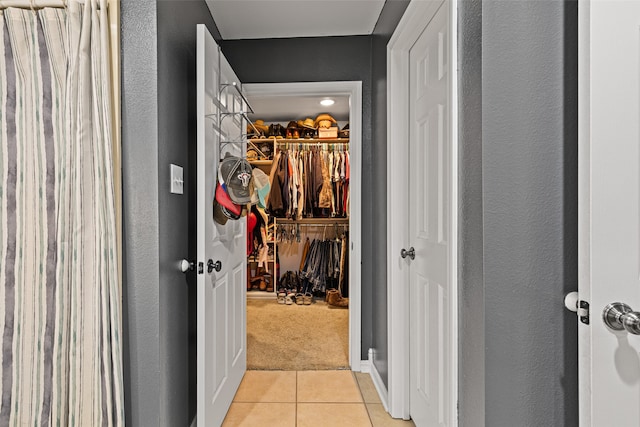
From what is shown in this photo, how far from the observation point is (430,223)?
5.87ft

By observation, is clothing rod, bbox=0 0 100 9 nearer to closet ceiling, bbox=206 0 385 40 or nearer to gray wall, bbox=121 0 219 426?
gray wall, bbox=121 0 219 426

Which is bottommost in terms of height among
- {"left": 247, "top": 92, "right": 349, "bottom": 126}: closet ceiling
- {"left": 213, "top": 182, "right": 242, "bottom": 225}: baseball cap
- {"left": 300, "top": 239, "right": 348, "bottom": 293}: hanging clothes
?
{"left": 300, "top": 239, "right": 348, "bottom": 293}: hanging clothes

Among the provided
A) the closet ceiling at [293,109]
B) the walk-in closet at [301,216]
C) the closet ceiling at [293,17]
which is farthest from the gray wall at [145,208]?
the closet ceiling at [293,109]

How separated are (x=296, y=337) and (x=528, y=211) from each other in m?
2.81

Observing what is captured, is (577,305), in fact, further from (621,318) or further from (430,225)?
(430,225)

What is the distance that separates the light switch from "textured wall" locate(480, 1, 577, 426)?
125 cm

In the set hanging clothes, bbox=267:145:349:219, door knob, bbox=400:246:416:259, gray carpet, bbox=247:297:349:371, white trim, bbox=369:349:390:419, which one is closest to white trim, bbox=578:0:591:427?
door knob, bbox=400:246:416:259

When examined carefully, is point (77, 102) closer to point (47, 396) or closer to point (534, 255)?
point (47, 396)

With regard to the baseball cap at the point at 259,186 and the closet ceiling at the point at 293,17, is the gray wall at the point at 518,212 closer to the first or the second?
the baseball cap at the point at 259,186

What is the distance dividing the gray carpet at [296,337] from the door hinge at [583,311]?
84.1 inches

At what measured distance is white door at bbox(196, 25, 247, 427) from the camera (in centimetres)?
177

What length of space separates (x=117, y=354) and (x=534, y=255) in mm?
1468

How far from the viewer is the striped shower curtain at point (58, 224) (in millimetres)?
1452

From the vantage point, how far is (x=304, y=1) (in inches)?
91.7
